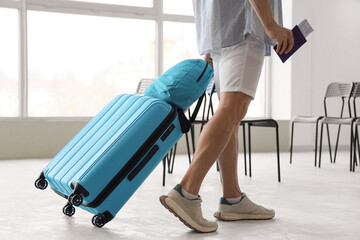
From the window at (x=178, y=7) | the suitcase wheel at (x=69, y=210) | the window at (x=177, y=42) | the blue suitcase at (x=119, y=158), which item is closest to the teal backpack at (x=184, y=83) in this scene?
the blue suitcase at (x=119, y=158)

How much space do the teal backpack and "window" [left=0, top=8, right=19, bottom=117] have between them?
3.69 m

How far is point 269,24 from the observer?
172 cm

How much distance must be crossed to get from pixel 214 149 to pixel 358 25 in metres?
5.56

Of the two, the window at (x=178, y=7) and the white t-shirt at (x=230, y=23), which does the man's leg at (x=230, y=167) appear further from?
the window at (x=178, y=7)

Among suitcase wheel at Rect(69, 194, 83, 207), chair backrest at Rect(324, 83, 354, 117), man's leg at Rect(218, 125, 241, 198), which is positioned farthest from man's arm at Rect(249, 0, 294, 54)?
chair backrest at Rect(324, 83, 354, 117)

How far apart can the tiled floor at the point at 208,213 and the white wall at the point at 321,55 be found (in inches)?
108

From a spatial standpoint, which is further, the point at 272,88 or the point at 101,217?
the point at 272,88

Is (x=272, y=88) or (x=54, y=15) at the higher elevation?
(x=54, y=15)

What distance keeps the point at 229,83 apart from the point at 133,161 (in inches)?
17.8

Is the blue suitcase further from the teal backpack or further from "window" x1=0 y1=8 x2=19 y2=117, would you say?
"window" x1=0 y1=8 x2=19 y2=117

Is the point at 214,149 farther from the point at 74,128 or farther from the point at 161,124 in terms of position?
the point at 74,128

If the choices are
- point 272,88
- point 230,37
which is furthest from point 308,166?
point 230,37

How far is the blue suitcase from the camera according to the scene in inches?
66.4

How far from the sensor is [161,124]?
1.76 m
